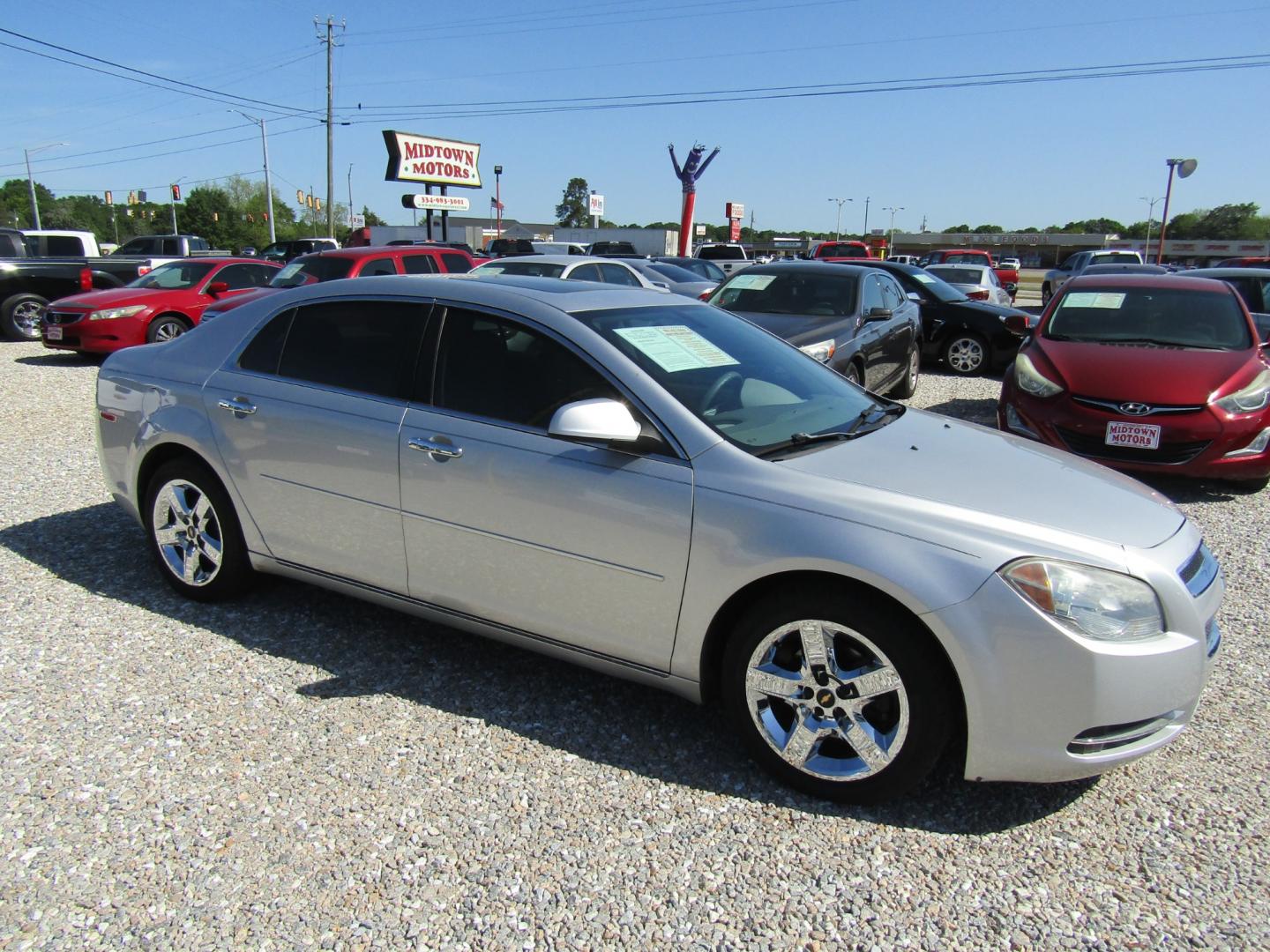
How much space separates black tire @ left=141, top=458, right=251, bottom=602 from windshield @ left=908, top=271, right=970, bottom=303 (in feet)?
36.5

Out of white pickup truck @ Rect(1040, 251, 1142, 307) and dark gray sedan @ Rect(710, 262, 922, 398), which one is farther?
white pickup truck @ Rect(1040, 251, 1142, 307)

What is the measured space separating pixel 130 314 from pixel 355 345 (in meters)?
10.2

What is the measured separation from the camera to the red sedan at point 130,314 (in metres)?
11.9

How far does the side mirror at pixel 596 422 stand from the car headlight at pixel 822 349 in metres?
5.04

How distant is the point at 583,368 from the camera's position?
317cm

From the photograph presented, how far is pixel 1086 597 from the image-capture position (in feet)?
8.25

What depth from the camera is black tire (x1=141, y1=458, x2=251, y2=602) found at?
405 centimetres

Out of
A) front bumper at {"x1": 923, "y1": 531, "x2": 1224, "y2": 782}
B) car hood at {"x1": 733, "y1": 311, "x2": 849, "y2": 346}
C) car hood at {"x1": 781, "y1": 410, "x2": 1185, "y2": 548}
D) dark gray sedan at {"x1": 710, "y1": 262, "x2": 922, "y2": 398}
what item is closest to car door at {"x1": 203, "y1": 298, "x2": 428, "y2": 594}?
car hood at {"x1": 781, "y1": 410, "x2": 1185, "y2": 548}

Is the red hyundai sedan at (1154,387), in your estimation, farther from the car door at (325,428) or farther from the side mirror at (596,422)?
the car door at (325,428)

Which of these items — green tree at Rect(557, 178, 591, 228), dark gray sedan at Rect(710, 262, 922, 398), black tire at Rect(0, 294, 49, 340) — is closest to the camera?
dark gray sedan at Rect(710, 262, 922, 398)

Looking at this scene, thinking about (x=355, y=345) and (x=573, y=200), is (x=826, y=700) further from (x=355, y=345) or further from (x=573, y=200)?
(x=573, y=200)

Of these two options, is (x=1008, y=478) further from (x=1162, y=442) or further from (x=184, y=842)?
(x=1162, y=442)

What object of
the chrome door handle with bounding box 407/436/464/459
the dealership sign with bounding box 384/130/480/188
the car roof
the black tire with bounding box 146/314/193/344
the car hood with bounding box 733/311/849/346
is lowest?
the black tire with bounding box 146/314/193/344

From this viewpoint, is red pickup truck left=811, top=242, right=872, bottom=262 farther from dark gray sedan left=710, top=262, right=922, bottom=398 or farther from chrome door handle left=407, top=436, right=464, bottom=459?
chrome door handle left=407, top=436, right=464, bottom=459
